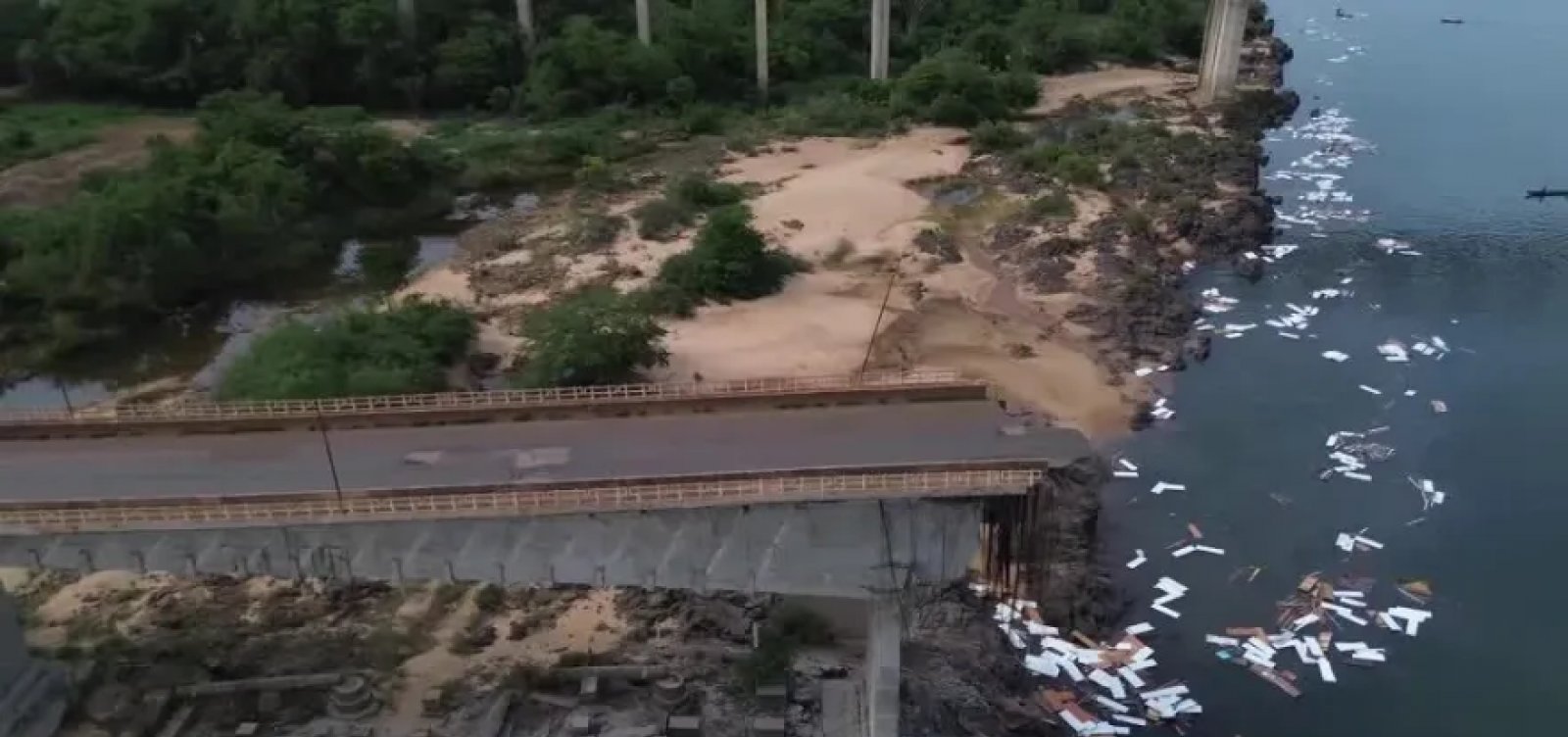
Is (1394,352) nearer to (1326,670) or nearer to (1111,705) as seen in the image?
(1326,670)

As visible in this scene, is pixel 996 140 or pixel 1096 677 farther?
pixel 996 140

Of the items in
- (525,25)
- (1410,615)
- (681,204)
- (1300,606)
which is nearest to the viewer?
(1410,615)

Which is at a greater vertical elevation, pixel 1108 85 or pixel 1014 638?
pixel 1108 85

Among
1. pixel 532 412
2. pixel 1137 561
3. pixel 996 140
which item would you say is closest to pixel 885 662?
pixel 532 412

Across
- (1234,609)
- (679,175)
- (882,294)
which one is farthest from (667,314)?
(1234,609)

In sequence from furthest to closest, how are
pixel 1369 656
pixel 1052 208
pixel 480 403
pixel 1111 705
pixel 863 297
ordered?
1. pixel 1052 208
2. pixel 863 297
3. pixel 1369 656
4. pixel 1111 705
5. pixel 480 403

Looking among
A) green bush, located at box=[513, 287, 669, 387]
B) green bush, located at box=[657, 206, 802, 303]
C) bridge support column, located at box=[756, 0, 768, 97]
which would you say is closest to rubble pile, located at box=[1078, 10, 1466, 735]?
green bush, located at box=[657, 206, 802, 303]

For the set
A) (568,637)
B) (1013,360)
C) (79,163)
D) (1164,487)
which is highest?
(79,163)
